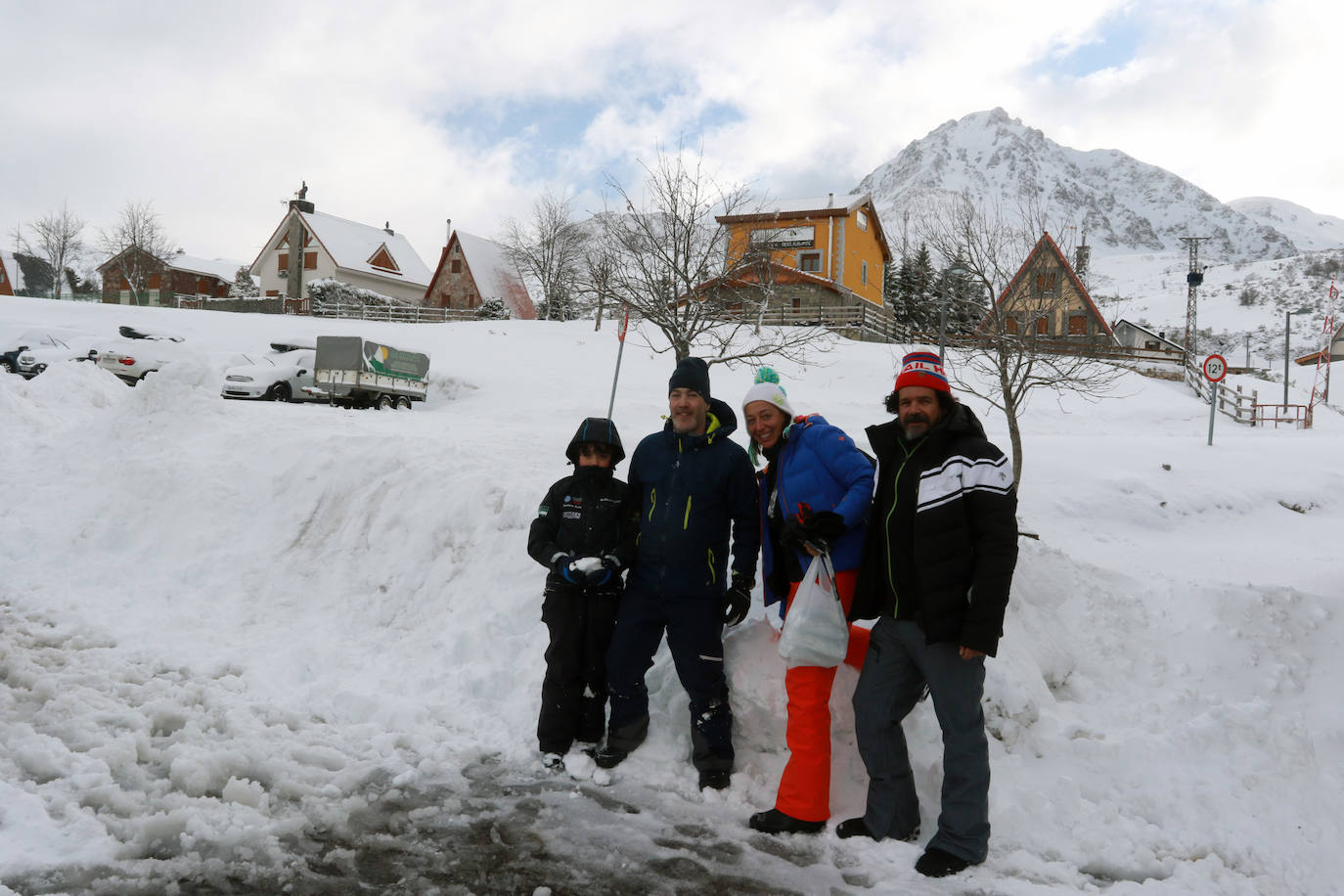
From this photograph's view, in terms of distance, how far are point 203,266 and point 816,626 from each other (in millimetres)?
66836

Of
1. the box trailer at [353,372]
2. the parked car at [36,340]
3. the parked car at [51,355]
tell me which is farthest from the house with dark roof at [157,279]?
the box trailer at [353,372]

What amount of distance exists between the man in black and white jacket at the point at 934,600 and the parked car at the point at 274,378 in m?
17.3

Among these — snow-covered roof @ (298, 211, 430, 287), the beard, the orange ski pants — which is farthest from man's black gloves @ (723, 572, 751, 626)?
snow-covered roof @ (298, 211, 430, 287)

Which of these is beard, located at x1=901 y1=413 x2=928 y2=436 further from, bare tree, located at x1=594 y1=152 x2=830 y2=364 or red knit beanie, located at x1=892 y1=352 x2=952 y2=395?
bare tree, located at x1=594 y1=152 x2=830 y2=364

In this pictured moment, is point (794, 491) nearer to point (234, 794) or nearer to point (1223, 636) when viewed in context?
point (234, 794)

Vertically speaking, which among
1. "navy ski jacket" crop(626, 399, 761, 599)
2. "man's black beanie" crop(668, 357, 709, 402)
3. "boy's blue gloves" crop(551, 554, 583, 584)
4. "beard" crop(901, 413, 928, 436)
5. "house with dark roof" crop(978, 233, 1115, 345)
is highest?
"house with dark roof" crop(978, 233, 1115, 345)

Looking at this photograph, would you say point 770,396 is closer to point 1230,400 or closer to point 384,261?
point 1230,400

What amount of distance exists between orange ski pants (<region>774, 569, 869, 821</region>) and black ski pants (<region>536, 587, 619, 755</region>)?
112 centimetres

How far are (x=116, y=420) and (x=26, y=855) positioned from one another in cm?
805

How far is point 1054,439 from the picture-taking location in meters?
17.0

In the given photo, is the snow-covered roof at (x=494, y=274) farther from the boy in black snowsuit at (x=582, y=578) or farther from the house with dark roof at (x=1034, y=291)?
the boy in black snowsuit at (x=582, y=578)

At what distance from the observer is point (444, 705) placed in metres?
4.73

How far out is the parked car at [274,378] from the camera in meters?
17.6

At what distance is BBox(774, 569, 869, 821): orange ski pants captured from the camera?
11.9 feet
